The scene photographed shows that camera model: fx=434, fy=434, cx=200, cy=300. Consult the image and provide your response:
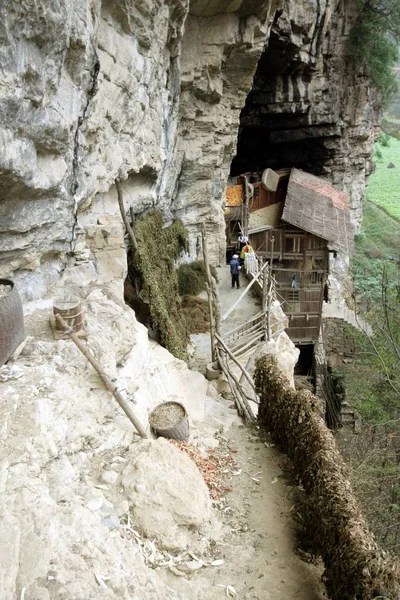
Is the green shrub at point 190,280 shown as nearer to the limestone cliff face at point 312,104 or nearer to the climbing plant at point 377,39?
the limestone cliff face at point 312,104

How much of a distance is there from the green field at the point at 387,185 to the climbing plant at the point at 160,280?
26224 mm

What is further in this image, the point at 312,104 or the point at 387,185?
the point at 387,185

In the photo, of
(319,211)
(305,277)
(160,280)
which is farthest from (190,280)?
(319,211)

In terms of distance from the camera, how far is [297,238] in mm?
17219

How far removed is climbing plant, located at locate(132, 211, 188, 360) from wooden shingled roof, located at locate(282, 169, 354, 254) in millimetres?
Result: 6225

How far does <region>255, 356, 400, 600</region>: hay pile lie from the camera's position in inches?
154

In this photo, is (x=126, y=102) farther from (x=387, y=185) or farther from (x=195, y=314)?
(x=387, y=185)

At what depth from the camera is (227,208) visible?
1839 centimetres

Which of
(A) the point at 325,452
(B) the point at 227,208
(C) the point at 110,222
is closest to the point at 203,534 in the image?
(A) the point at 325,452

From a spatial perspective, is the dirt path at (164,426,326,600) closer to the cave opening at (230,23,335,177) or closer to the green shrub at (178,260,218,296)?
the green shrub at (178,260,218,296)

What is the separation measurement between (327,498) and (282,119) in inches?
760

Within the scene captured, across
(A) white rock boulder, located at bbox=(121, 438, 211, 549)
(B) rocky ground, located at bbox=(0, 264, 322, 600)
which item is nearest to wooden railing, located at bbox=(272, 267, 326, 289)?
(B) rocky ground, located at bbox=(0, 264, 322, 600)

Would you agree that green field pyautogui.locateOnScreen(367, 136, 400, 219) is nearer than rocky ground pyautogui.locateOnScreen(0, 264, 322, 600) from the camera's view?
No

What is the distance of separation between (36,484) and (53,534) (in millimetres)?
630
